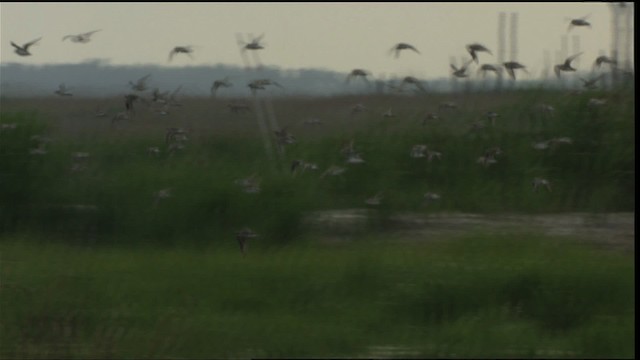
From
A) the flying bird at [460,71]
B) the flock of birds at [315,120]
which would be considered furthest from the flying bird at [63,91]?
the flying bird at [460,71]

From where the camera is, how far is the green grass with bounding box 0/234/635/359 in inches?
193

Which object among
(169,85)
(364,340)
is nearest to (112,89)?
(169,85)

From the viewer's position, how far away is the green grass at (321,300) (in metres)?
4.91

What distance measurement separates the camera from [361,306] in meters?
5.31

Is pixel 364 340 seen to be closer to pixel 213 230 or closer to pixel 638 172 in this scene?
pixel 213 230

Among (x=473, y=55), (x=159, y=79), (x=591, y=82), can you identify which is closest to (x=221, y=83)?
(x=159, y=79)

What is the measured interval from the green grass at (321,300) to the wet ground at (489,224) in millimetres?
121

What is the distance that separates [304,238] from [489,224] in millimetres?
859

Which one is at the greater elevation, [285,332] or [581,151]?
[581,151]

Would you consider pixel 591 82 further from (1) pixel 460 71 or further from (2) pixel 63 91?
(2) pixel 63 91

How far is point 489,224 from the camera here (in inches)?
241

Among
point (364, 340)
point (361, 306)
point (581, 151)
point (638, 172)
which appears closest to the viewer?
point (364, 340)

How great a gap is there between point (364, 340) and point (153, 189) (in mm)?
1563

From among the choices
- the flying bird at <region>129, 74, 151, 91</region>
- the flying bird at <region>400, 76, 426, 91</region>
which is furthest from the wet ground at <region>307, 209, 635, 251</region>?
the flying bird at <region>129, 74, 151, 91</region>
